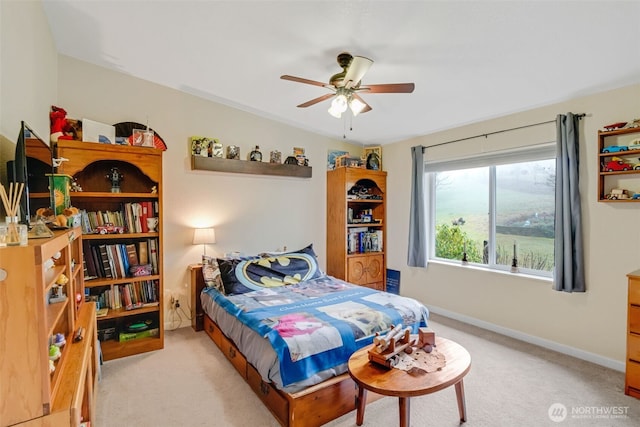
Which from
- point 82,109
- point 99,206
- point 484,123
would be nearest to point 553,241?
point 484,123

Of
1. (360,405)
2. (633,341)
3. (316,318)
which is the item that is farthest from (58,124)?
(633,341)

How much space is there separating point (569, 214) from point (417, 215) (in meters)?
1.67

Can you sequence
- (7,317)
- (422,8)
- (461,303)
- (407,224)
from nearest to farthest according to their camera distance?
1. (7,317)
2. (422,8)
3. (461,303)
4. (407,224)

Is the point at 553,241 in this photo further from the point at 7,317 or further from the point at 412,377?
the point at 7,317

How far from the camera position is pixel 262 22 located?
2113 millimetres

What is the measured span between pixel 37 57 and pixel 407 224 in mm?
4154

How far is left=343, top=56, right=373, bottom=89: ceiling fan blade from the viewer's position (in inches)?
82.9

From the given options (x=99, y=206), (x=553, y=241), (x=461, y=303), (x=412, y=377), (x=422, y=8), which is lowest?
(x=461, y=303)

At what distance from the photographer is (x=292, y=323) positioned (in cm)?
222

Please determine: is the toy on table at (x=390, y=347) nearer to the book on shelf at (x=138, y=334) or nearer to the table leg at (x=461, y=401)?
the table leg at (x=461, y=401)

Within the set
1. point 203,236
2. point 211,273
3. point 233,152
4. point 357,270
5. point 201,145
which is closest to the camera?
point 211,273

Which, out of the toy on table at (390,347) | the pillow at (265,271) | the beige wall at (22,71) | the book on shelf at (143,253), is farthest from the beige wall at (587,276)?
the beige wall at (22,71)

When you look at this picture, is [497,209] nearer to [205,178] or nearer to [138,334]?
[205,178]

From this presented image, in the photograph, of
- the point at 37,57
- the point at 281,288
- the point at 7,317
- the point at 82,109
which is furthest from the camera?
the point at 281,288
